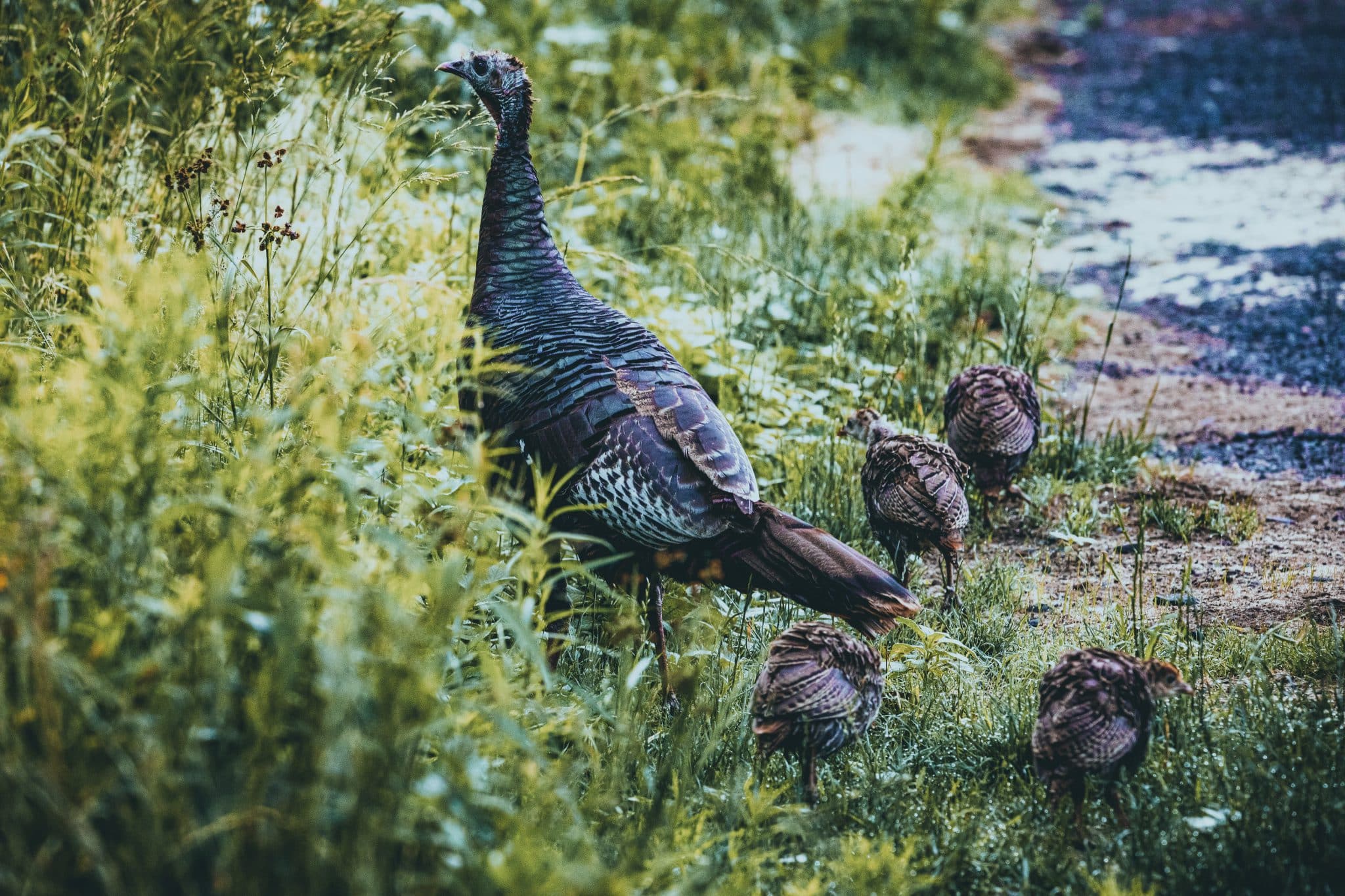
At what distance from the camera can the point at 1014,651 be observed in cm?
354

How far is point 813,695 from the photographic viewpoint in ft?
9.18

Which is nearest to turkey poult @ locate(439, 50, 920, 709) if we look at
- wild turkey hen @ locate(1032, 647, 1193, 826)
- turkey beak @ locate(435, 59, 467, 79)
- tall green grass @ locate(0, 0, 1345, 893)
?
tall green grass @ locate(0, 0, 1345, 893)

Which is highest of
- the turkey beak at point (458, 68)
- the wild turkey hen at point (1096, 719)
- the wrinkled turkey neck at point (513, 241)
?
the turkey beak at point (458, 68)

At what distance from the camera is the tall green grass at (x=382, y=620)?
1896mm

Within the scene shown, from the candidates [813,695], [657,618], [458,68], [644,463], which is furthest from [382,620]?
[458,68]

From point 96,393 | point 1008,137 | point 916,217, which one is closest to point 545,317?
point 96,393

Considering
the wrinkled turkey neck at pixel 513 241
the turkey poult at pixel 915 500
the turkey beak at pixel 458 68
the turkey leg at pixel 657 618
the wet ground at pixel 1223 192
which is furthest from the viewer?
the wet ground at pixel 1223 192

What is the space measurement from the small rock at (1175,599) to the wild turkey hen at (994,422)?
716 mm

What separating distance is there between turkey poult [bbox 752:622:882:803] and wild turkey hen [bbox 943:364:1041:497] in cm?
143

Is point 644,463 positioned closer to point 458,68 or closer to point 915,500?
point 915,500

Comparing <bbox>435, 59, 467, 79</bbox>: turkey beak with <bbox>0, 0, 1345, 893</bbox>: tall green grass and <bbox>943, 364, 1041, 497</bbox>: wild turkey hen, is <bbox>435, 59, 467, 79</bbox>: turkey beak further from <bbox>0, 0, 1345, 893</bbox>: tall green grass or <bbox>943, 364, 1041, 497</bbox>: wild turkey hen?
<bbox>943, 364, 1041, 497</bbox>: wild turkey hen

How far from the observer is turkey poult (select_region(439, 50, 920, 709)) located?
322 centimetres

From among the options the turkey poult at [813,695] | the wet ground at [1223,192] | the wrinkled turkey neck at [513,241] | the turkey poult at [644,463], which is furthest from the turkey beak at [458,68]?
the wet ground at [1223,192]

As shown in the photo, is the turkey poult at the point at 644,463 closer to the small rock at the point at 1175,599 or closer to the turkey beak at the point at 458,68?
the turkey beak at the point at 458,68
